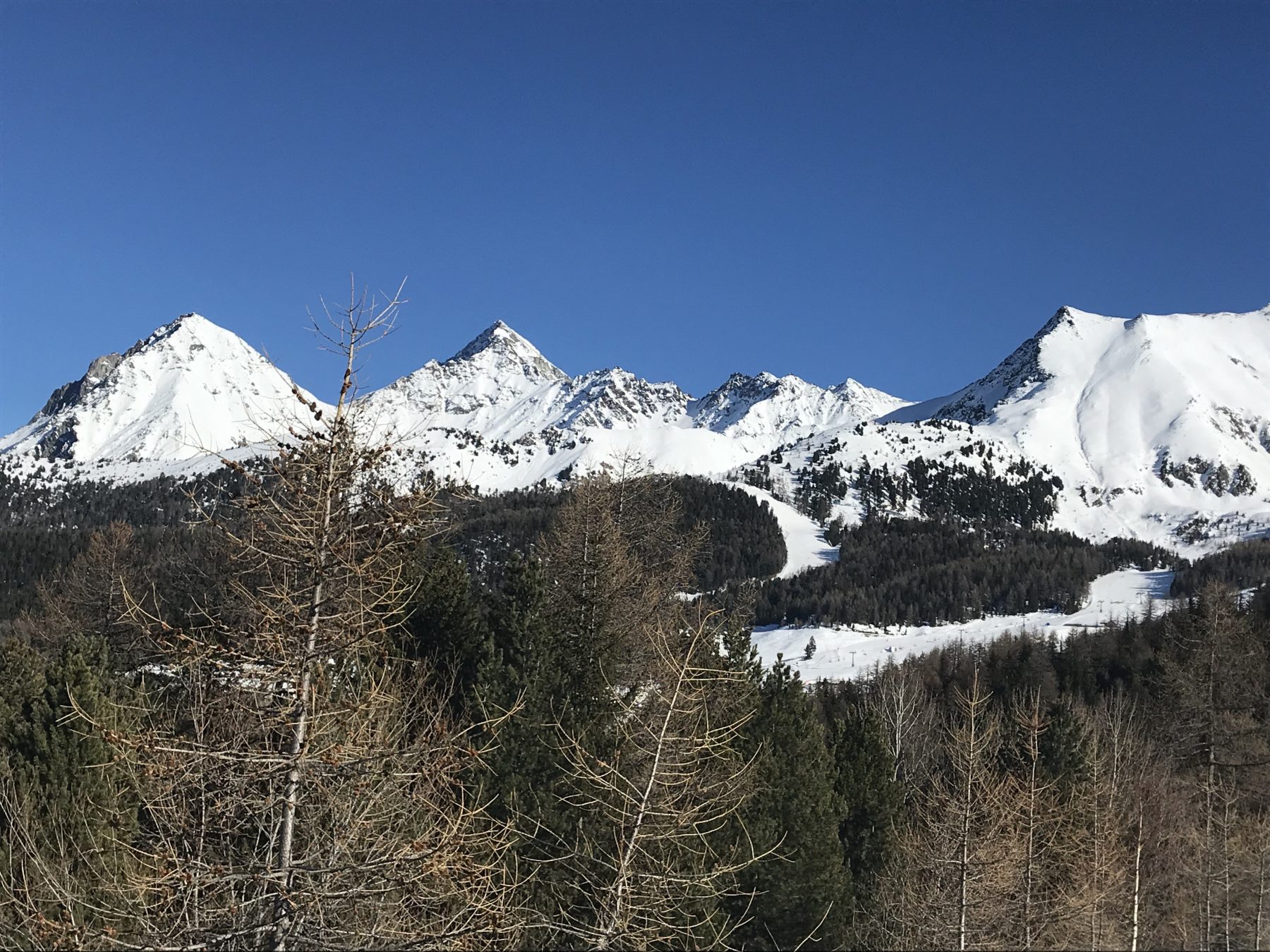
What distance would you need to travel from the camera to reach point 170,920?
7.98 metres

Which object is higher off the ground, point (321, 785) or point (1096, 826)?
point (321, 785)

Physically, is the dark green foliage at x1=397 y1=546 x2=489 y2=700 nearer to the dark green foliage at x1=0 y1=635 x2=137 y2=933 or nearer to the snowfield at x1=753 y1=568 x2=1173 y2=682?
the dark green foliage at x1=0 y1=635 x2=137 y2=933

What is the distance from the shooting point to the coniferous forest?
7.84 meters

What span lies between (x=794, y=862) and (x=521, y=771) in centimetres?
815

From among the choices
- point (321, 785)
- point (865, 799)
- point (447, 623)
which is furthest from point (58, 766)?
point (865, 799)

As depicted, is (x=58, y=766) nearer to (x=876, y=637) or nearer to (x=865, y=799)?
(x=865, y=799)

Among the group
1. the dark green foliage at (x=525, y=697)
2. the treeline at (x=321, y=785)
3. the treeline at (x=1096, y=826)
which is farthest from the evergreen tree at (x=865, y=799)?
the treeline at (x=321, y=785)

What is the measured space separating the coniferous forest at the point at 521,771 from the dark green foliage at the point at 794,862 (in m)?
0.11

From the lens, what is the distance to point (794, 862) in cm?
2434

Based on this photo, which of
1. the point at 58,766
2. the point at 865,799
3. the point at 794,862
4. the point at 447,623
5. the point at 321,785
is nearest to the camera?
A: the point at 321,785

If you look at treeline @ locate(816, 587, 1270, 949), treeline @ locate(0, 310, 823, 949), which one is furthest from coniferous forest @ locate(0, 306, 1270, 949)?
treeline @ locate(816, 587, 1270, 949)

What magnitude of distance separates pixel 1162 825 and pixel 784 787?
15557mm

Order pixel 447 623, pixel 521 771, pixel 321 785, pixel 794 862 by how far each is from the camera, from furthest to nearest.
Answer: pixel 447 623 → pixel 794 862 → pixel 521 771 → pixel 321 785

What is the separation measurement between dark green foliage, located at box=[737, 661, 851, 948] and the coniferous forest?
11cm
